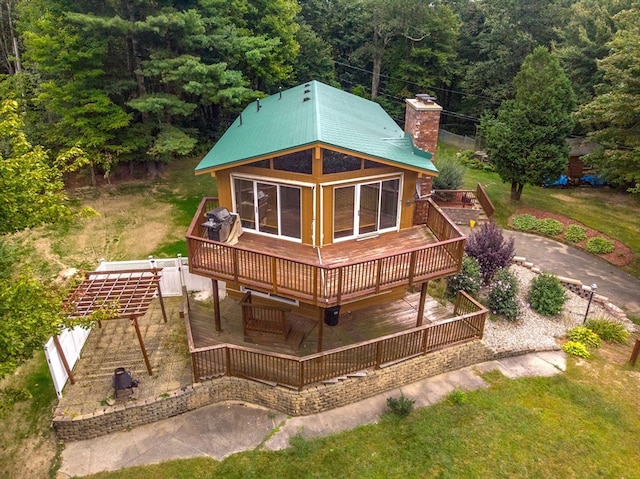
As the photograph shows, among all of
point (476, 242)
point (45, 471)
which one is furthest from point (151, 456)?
point (476, 242)

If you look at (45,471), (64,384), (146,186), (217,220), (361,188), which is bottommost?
(45,471)

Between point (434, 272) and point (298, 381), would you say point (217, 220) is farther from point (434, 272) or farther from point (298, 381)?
point (434, 272)

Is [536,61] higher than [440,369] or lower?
higher

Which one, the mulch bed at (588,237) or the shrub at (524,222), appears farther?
the shrub at (524,222)

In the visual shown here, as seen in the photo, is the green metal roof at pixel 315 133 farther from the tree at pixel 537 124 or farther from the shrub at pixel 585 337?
the tree at pixel 537 124

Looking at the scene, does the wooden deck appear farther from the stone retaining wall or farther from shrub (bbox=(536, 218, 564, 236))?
shrub (bbox=(536, 218, 564, 236))

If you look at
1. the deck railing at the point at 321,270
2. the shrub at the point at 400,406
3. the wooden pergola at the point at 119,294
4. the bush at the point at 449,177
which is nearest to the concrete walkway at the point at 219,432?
the shrub at the point at 400,406

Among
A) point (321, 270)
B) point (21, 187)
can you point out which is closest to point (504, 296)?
point (321, 270)
